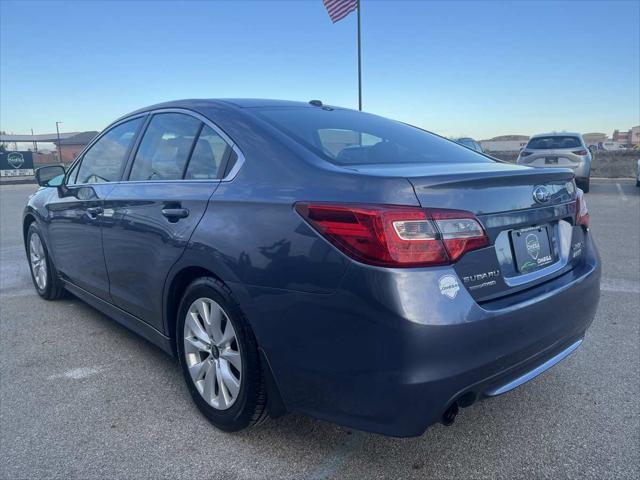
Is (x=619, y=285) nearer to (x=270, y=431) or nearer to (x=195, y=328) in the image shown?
(x=270, y=431)

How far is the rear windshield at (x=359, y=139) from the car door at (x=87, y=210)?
50.4 inches

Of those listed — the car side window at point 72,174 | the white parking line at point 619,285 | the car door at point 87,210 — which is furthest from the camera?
the white parking line at point 619,285

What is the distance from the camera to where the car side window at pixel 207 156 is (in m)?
2.57

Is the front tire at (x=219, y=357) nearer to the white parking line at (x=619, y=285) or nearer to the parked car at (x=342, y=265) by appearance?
the parked car at (x=342, y=265)

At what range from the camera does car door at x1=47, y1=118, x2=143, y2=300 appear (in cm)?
348

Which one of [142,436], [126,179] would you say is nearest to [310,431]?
[142,436]

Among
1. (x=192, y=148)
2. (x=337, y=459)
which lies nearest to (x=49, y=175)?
(x=192, y=148)

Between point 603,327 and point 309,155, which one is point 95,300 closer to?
point 309,155

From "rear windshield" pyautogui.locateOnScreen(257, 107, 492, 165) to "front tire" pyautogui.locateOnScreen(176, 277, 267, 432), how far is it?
83 cm

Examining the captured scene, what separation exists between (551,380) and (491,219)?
157 centimetres

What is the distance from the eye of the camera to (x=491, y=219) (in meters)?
2.01

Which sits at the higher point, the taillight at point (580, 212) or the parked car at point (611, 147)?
the taillight at point (580, 212)

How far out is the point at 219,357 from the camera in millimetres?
2480

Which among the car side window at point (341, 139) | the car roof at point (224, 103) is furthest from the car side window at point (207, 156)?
the car side window at point (341, 139)
